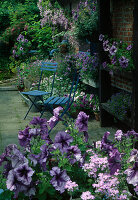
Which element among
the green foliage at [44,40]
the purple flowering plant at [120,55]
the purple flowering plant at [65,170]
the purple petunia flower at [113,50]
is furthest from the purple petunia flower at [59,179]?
the green foliage at [44,40]

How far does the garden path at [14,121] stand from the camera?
18.0ft

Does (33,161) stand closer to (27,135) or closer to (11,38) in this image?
(27,135)

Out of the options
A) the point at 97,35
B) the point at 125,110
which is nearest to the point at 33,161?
the point at 125,110

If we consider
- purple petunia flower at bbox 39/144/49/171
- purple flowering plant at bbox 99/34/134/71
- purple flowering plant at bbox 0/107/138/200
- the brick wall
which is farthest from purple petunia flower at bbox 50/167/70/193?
the brick wall

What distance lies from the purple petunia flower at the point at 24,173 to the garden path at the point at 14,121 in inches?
119

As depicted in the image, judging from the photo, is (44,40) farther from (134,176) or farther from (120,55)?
(134,176)

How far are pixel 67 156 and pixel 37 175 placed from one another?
0.24 metres

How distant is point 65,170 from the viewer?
6.54 ft

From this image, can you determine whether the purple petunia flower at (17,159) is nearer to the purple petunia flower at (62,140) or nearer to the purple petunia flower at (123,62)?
the purple petunia flower at (62,140)

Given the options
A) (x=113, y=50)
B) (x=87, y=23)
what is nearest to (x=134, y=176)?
(x=113, y=50)

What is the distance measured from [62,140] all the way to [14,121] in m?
4.62

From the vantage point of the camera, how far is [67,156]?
2172mm

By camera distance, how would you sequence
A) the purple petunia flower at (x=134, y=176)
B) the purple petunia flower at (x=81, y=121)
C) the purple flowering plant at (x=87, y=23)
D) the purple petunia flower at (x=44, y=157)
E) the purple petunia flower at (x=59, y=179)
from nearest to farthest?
1. the purple petunia flower at (x=134, y=176)
2. the purple petunia flower at (x=59, y=179)
3. the purple petunia flower at (x=44, y=157)
4. the purple petunia flower at (x=81, y=121)
5. the purple flowering plant at (x=87, y=23)

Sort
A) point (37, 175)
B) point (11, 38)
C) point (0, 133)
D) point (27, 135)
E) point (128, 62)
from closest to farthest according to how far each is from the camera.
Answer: point (37, 175)
point (27, 135)
point (128, 62)
point (0, 133)
point (11, 38)
